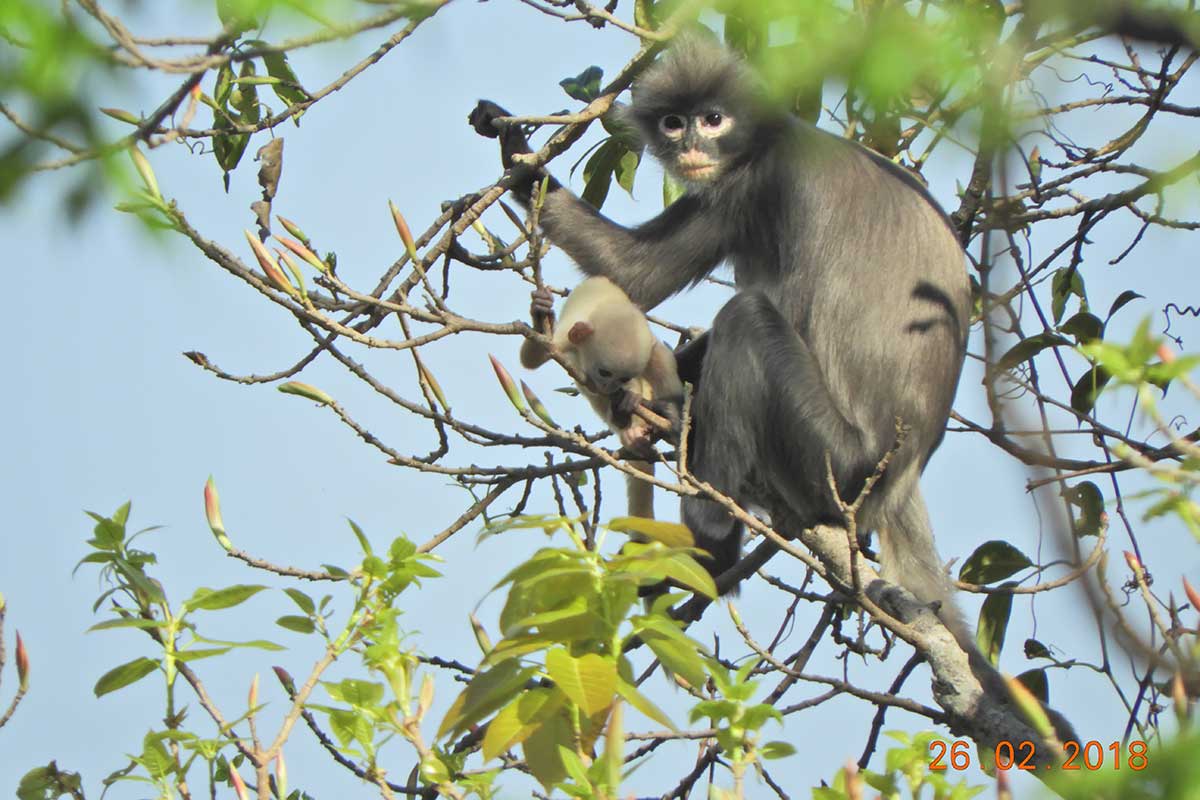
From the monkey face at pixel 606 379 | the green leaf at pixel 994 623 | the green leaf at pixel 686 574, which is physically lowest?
the green leaf at pixel 686 574

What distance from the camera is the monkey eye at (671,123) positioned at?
5.62 metres

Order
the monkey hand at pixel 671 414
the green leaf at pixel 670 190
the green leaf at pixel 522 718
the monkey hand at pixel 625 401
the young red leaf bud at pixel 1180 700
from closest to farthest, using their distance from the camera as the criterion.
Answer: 1. the young red leaf bud at pixel 1180 700
2. the green leaf at pixel 522 718
3. the monkey hand at pixel 671 414
4. the monkey hand at pixel 625 401
5. the green leaf at pixel 670 190

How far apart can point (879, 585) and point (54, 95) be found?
2.91 m

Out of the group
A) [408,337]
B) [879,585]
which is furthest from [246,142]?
[879,585]

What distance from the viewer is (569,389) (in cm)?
537

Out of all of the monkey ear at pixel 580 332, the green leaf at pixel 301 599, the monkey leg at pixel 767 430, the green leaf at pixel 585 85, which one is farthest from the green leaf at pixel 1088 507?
the green leaf at pixel 301 599

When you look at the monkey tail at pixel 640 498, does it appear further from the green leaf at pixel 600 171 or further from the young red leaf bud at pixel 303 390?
the young red leaf bud at pixel 303 390

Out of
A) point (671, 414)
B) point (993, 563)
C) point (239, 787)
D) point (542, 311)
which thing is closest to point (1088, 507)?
point (993, 563)

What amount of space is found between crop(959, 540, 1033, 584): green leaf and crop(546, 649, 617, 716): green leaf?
2.91m

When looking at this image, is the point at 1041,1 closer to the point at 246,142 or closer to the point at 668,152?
the point at 246,142

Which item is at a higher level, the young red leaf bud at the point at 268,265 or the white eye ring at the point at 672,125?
the white eye ring at the point at 672,125

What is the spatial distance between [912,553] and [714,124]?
2.01 metres

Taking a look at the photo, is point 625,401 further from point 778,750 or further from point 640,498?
point 778,750

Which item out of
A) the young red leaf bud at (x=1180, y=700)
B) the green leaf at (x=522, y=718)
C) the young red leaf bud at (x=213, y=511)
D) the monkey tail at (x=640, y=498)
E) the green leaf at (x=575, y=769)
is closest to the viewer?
the young red leaf bud at (x=1180, y=700)
